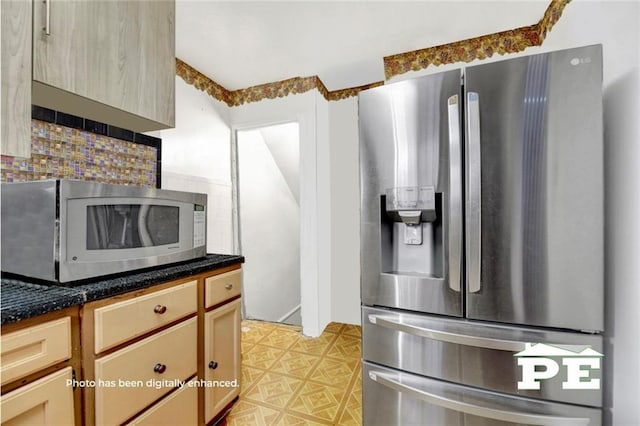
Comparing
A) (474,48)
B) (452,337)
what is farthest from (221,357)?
(474,48)

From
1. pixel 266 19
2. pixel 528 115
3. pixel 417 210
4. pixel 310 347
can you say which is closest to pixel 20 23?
pixel 266 19

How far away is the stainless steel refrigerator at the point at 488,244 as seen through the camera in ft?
3.10

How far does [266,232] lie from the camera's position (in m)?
3.33

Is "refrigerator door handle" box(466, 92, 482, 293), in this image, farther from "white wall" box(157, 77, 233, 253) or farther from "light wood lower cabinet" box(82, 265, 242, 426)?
"white wall" box(157, 77, 233, 253)

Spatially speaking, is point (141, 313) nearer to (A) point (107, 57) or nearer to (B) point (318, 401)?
(A) point (107, 57)

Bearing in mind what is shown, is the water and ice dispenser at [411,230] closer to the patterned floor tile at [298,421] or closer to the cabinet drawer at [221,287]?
the cabinet drawer at [221,287]

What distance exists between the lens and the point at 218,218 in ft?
8.36

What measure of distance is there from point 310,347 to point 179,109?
212 cm

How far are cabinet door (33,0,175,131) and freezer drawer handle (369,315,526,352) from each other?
141cm

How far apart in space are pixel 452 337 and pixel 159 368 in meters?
1.13

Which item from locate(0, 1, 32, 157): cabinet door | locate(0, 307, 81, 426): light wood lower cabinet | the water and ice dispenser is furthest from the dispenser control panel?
locate(0, 1, 32, 157): cabinet door

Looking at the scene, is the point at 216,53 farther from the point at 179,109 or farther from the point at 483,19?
the point at 483,19

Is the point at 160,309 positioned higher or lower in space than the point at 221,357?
higher

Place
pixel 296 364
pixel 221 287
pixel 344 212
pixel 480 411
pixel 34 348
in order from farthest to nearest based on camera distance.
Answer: pixel 344 212 < pixel 296 364 < pixel 221 287 < pixel 480 411 < pixel 34 348
